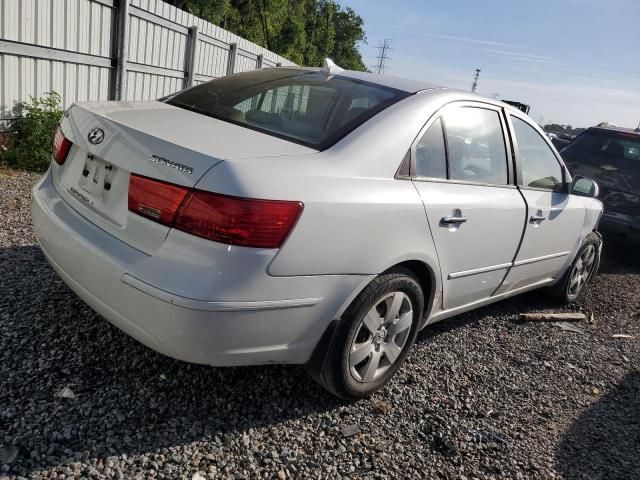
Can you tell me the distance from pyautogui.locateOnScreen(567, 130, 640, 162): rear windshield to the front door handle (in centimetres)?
495

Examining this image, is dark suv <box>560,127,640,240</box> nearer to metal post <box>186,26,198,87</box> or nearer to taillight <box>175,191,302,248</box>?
taillight <box>175,191,302,248</box>

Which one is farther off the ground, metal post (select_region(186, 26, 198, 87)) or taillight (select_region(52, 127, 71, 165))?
metal post (select_region(186, 26, 198, 87))

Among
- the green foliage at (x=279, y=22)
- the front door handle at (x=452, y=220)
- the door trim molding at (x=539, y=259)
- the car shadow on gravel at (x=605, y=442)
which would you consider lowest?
the car shadow on gravel at (x=605, y=442)

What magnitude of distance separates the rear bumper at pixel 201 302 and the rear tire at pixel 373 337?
102 mm

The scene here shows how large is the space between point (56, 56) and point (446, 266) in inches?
211

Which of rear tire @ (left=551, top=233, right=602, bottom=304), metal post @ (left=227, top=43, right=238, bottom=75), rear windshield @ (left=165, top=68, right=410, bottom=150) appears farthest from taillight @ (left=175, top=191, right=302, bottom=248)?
metal post @ (left=227, top=43, right=238, bottom=75)

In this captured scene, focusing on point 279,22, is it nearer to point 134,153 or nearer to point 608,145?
point 608,145

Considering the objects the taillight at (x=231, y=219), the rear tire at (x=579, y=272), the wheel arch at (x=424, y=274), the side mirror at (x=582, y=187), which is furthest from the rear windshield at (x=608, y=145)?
the taillight at (x=231, y=219)

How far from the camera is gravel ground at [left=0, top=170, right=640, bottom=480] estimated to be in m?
2.15

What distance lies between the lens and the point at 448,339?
12.1ft

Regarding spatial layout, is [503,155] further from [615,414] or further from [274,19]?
[274,19]

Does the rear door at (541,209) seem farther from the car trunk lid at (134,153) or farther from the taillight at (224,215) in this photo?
the taillight at (224,215)

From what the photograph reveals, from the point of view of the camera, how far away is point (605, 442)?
2.85 m

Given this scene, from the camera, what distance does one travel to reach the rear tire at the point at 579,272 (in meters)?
4.63
